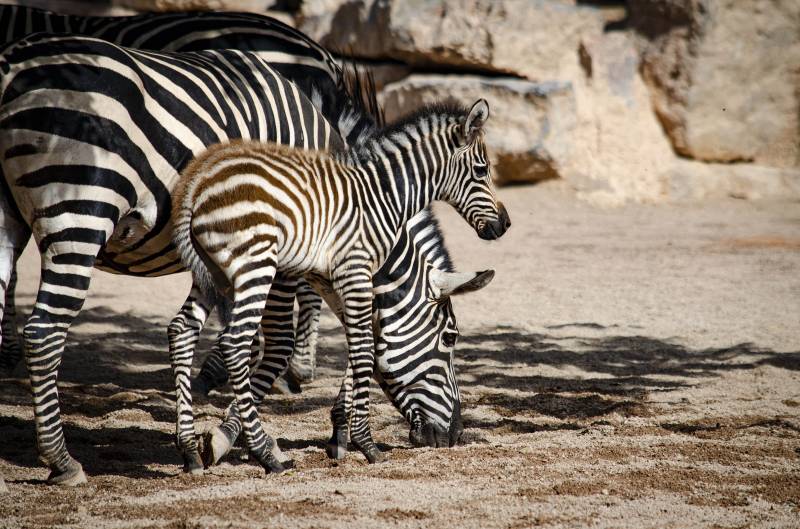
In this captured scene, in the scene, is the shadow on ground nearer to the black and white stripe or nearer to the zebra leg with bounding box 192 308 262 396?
the zebra leg with bounding box 192 308 262 396

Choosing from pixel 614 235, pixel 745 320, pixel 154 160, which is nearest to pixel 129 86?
pixel 154 160

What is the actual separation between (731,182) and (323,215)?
12.4 meters

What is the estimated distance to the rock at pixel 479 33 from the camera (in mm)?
15305

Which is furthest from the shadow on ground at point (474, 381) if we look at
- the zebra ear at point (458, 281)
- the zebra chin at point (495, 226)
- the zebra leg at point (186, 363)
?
the zebra chin at point (495, 226)

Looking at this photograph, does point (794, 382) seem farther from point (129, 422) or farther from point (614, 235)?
point (614, 235)

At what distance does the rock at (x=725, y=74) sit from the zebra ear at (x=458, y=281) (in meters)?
11.5

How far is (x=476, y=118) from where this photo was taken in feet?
19.2

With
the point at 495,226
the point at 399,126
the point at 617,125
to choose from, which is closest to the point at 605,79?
the point at 617,125

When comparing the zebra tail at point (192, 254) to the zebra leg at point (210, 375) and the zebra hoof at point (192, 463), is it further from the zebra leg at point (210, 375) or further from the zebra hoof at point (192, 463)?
the zebra leg at point (210, 375)

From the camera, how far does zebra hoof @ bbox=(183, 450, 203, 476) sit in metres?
5.24

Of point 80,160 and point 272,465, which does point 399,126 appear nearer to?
point 80,160

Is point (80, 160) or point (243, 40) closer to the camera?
point (80, 160)

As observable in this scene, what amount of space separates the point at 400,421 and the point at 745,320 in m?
4.20

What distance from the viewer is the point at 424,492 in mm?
4680
